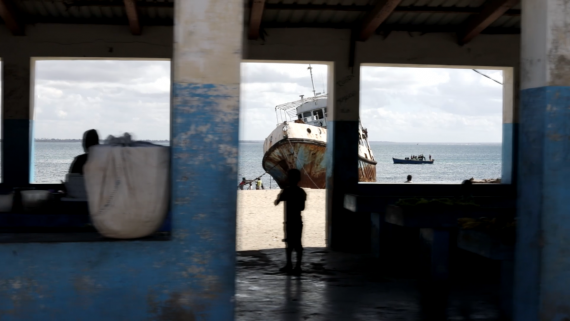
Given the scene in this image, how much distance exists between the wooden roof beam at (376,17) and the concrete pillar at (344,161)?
2.04 ft

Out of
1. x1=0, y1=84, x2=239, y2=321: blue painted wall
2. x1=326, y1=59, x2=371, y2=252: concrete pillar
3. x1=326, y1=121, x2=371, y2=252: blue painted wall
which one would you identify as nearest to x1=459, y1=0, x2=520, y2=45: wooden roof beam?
x1=326, y1=59, x2=371, y2=252: concrete pillar

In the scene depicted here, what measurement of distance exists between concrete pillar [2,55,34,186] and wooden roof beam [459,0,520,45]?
696cm

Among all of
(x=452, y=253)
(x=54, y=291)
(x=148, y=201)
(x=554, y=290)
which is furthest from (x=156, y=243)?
(x=452, y=253)

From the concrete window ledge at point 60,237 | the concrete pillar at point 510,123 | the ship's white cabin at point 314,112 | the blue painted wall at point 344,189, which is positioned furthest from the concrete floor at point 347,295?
the ship's white cabin at point 314,112

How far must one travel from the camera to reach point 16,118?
33.3 ft

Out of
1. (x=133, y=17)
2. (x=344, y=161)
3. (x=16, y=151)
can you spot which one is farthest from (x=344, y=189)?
(x=16, y=151)

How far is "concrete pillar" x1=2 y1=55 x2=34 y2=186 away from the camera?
33.2 feet

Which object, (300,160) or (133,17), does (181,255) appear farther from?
(300,160)

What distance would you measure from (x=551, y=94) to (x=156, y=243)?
3.28 metres

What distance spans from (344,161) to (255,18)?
9.36 feet

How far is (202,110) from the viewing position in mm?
4781

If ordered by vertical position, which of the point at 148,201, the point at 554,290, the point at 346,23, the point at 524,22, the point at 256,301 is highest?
the point at 346,23

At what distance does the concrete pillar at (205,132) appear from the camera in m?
4.77

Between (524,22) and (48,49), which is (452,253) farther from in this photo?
(48,49)
